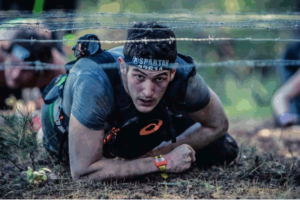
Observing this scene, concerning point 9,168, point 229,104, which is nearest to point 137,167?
point 9,168

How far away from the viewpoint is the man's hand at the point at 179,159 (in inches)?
150

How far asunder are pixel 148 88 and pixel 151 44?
36cm

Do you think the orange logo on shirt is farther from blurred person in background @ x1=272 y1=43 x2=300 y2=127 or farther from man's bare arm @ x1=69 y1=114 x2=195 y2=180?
blurred person in background @ x1=272 y1=43 x2=300 y2=127

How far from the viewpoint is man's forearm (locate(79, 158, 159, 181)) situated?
3643mm

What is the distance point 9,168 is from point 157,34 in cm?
199

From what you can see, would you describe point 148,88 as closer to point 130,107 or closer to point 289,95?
point 130,107

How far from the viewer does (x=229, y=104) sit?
8.30m

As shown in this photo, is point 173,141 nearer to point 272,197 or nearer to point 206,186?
point 206,186

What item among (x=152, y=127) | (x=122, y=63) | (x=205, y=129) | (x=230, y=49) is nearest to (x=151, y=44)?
(x=122, y=63)

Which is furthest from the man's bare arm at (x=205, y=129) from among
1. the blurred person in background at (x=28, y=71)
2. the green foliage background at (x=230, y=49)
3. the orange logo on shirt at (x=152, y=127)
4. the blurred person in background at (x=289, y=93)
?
the green foliage background at (x=230, y=49)

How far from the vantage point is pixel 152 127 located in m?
4.16

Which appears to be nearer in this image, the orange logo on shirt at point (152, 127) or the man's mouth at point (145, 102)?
the man's mouth at point (145, 102)

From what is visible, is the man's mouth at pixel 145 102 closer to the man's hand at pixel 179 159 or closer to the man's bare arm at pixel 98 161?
the man's bare arm at pixel 98 161

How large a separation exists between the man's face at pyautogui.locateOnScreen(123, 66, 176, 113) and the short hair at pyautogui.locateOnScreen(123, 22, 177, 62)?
0.42 ft
